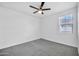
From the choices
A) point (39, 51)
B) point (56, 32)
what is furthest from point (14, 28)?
point (56, 32)

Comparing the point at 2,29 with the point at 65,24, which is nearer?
the point at 2,29

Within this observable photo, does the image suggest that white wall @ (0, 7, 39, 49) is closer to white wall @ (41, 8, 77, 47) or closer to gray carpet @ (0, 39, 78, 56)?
gray carpet @ (0, 39, 78, 56)

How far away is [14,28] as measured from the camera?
399cm

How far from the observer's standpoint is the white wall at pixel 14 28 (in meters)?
3.39

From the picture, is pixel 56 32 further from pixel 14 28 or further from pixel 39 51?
pixel 14 28

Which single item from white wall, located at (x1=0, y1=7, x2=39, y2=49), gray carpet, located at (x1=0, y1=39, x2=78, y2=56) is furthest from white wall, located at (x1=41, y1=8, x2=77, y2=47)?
white wall, located at (x1=0, y1=7, x2=39, y2=49)

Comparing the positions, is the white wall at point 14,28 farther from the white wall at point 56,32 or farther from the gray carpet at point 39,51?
the white wall at point 56,32

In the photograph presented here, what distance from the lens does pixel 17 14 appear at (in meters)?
4.22

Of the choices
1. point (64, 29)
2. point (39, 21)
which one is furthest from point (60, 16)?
point (39, 21)

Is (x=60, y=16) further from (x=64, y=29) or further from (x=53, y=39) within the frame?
(x=53, y=39)

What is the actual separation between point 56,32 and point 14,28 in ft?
10.4

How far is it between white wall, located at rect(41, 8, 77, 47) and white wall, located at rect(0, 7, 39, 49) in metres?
1.22

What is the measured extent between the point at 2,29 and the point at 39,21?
3.86m

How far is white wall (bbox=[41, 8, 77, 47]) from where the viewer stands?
3.82 m
